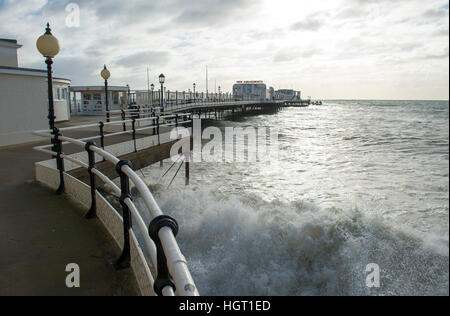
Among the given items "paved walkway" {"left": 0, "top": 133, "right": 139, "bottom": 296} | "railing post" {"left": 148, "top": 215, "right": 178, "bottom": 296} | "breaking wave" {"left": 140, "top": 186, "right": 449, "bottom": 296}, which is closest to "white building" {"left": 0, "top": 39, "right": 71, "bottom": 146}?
"breaking wave" {"left": 140, "top": 186, "right": 449, "bottom": 296}

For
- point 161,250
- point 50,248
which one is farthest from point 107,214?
point 161,250

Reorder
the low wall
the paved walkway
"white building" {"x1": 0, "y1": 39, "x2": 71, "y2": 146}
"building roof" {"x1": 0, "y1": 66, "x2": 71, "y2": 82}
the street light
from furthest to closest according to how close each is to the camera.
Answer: "white building" {"x1": 0, "y1": 39, "x2": 71, "y2": 146} < "building roof" {"x1": 0, "y1": 66, "x2": 71, "y2": 82} < the street light < the paved walkway < the low wall

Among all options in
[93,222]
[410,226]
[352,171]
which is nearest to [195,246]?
[93,222]

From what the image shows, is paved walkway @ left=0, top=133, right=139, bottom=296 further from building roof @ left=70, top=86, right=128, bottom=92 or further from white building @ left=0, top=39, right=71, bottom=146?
building roof @ left=70, top=86, right=128, bottom=92

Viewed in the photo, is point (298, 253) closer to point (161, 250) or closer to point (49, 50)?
point (161, 250)

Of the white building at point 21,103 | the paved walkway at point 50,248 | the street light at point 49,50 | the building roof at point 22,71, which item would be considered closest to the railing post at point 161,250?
the paved walkway at point 50,248

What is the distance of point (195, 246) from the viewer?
6.60m

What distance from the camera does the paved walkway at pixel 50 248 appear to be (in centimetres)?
267

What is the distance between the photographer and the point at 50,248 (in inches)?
133

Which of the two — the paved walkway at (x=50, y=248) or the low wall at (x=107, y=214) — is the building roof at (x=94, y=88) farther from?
the paved walkway at (x=50, y=248)

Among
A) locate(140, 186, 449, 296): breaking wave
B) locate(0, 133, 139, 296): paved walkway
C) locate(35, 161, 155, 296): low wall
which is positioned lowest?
locate(140, 186, 449, 296): breaking wave

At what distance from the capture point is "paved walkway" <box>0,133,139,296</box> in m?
2.67

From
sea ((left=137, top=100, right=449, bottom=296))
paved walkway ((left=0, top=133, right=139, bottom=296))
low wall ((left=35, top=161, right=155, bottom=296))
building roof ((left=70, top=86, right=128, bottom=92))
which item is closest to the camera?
low wall ((left=35, top=161, right=155, bottom=296))

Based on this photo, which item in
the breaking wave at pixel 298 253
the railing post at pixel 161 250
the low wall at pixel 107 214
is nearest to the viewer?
the railing post at pixel 161 250
